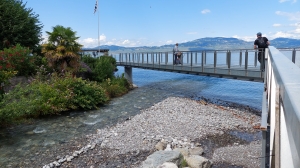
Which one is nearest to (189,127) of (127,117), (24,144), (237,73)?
(127,117)

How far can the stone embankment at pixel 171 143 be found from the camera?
22.6 feet

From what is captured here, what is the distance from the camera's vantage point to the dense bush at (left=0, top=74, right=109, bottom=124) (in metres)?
10.8

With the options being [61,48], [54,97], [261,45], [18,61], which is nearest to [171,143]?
[54,97]

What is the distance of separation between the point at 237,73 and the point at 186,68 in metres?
4.34

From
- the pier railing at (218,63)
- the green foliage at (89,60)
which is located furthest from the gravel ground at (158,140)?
the green foliage at (89,60)

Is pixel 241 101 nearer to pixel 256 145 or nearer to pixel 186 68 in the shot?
pixel 186 68

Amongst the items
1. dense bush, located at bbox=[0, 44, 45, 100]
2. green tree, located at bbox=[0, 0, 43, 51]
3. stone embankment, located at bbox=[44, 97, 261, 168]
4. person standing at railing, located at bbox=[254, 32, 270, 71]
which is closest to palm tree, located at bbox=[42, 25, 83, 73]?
dense bush, located at bbox=[0, 44, 45, 100]

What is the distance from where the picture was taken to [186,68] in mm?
16672

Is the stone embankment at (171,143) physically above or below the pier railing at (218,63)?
below

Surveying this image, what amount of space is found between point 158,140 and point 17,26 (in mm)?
13494

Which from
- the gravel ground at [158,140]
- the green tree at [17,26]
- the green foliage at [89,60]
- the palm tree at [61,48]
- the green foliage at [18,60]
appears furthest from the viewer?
the green foliage at [89,60]

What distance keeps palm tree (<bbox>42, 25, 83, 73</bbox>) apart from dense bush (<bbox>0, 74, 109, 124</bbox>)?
1115 millimetres

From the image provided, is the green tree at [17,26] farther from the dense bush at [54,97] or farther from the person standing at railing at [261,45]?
the person standing at railing at [261,45]

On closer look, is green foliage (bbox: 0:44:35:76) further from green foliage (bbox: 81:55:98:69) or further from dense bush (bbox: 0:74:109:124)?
green foliage (bbox: 81:55:98:69)
